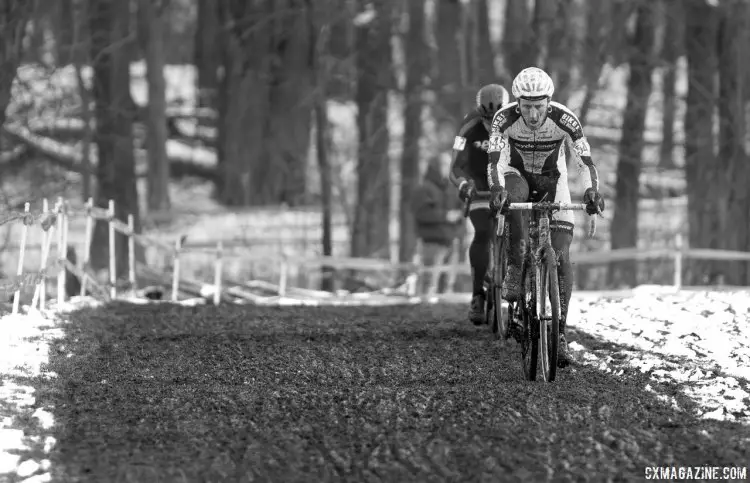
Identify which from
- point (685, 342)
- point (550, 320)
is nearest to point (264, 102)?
point (685, 342)

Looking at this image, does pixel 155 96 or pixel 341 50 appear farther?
pixel 341 50

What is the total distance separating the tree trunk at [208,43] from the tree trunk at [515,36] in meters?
7.58

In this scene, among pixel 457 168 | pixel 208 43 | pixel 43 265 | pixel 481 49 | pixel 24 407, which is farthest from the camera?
pixel 208 43

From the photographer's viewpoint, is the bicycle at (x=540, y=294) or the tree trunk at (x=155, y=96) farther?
the tree trunk at (x=155, y=96)

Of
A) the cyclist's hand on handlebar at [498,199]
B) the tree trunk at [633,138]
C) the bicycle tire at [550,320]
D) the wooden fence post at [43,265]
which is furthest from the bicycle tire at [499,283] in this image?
the tree trunk at [633,138]

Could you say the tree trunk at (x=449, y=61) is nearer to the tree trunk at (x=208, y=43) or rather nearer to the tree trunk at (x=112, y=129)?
the tree trunk at (x=208, y=43)

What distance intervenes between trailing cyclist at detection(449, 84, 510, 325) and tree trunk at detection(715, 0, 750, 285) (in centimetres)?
1785

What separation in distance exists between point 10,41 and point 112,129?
3509mm

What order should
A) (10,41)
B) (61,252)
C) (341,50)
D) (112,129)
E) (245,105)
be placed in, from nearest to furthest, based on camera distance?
(61,252) → (10,41) → (112,129) → (341,50) → (245,105)

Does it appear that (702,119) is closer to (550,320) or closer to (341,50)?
(341,50)

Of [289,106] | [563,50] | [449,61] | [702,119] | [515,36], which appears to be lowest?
[702,119]

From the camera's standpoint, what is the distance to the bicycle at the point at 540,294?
8.42m

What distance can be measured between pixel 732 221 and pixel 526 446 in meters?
23.1

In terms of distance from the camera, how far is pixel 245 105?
34.8m
